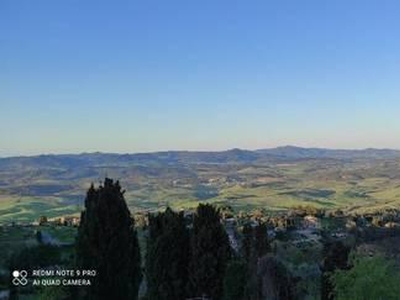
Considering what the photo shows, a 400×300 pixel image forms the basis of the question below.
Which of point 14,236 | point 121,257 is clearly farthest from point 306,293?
point 14,236

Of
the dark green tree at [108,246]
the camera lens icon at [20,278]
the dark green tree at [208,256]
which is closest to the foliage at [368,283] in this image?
the dark green tree at [208,256]

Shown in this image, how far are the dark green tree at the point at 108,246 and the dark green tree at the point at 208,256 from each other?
735 centimetres

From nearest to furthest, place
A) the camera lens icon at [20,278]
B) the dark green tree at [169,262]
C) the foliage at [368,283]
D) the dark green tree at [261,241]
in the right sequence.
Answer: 1. the foliage at [368,283]
2. the dark green tree at [169,262]
3. the camera lens icon at [20,278]
4. the dark green tree at [261,241]

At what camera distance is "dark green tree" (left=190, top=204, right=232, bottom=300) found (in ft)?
216

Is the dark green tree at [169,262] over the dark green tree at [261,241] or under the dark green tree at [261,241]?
over

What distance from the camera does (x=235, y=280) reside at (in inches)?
2432

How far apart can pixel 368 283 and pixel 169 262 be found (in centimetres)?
2333

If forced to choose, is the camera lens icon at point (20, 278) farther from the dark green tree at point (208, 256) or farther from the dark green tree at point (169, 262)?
the dark green tree at point (208, 256)

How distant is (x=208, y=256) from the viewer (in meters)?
65.9

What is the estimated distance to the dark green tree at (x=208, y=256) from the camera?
216 feet

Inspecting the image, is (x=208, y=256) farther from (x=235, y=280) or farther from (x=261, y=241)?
(x=261, y=241)

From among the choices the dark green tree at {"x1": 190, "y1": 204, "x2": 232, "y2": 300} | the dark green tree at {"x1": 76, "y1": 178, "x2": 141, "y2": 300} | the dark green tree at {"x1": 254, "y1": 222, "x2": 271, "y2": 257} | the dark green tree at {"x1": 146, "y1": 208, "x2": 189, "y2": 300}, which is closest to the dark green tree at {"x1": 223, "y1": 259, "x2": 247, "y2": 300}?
the dark green tree at {"x1": 190, "y1": 204, "x2": 232, "y2": 300}

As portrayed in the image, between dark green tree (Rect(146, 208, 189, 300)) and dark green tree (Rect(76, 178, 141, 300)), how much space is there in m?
6.24

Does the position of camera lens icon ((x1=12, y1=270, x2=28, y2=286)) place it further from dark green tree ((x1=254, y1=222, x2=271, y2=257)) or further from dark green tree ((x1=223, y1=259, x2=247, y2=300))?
dark green tree ((x1=254, y1=222, x2=271, y2=257))
